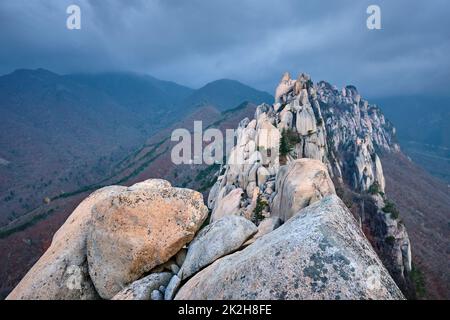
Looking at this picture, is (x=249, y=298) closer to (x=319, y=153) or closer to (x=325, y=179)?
(x=325, y=179)

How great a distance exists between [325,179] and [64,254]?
17635 mm

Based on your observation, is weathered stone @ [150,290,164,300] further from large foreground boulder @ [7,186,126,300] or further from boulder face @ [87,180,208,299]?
large foreground boulder @ [7,186,126,300]

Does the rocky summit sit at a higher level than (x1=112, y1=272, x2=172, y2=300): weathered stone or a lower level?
higher

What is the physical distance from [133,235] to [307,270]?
8695 millimetres

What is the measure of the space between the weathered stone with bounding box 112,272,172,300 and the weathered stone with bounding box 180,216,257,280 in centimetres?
100

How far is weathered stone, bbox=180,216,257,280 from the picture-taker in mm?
11680

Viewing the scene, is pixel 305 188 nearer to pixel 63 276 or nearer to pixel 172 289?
pixel 172 289

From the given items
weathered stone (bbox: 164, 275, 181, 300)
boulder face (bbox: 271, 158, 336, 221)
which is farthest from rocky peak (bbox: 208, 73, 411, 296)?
weathered stone (bbox: 164, 275, 181, 300)

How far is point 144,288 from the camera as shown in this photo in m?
11.1

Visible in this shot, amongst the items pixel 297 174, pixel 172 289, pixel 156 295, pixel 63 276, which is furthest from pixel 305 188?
pixel 63 276

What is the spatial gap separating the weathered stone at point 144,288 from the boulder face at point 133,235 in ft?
4.39

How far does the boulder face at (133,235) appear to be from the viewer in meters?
13.0

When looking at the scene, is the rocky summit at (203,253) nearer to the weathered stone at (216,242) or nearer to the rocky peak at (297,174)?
the weathered stone at (216,242)

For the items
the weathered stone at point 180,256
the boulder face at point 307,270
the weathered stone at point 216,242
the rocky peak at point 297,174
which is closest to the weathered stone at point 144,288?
the weathered stone at point 216,242
